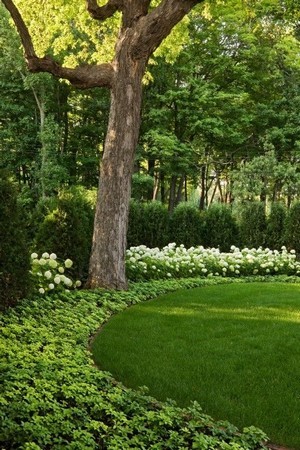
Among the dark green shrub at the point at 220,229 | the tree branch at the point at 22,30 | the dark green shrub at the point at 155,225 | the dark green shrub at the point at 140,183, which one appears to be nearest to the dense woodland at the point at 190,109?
the dark green shrub at the point at 140,183

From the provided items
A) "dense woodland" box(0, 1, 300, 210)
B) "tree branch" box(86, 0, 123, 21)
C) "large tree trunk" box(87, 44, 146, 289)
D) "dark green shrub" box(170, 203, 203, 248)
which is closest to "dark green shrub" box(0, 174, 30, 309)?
"large tree trunk" box(87, 44, 146, 289)

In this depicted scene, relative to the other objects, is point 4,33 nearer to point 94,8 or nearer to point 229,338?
point 94,8

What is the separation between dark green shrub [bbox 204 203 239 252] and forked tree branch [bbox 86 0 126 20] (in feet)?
29.0

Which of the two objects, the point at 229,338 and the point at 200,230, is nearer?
the point at 229,338

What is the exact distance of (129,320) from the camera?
7.24 metres

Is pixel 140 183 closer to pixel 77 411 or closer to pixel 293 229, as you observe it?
pixel 293 229

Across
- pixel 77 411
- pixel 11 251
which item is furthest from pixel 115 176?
pixel 77 411

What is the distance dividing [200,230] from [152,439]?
13.7 metres

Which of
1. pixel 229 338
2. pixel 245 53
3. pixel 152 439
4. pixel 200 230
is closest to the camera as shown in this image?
pixel 152 439

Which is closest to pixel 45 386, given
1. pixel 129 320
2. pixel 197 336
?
pixel 197 336

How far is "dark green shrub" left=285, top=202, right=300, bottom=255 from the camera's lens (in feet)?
49.8

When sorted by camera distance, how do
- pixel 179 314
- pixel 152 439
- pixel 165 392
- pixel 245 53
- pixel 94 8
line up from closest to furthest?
pixel 152 439 → pixel 165 392 → pixel 179 314 → pixel 94 8 → pixel 245 53

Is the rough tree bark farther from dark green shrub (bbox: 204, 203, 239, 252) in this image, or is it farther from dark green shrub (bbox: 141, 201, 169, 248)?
dark green shrub (bbox: 204, 203, 239, 252)

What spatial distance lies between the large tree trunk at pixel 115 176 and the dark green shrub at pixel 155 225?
22.1 ft
